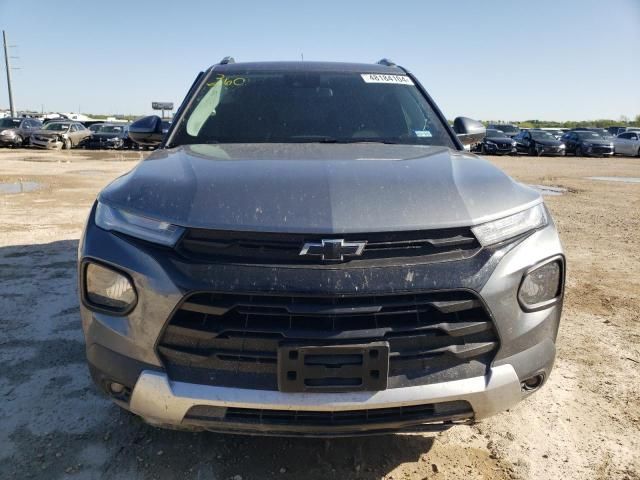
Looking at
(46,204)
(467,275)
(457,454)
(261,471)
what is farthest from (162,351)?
(46,204)

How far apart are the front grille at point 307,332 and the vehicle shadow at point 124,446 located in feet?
2.20

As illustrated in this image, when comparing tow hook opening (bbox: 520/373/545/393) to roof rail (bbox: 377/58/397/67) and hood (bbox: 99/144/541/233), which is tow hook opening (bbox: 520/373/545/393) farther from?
roof rail (bbox: 377/58/397/67)

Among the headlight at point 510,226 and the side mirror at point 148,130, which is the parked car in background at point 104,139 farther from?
the headlight at point 510,226

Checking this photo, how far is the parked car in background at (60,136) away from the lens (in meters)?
25.0

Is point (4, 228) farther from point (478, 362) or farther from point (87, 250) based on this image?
point (478, 362)

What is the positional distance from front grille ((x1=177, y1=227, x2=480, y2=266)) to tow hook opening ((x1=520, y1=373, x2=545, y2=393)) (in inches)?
22.0

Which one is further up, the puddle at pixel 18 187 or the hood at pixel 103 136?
the puddle at pixel 18 187

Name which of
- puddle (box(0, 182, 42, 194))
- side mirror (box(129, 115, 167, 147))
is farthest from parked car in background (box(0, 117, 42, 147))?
side mirror (box(129, 115, 167, 147))

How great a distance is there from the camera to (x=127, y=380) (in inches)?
71.8

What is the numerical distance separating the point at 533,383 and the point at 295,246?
109cm

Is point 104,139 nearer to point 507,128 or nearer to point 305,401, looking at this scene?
point 507,128

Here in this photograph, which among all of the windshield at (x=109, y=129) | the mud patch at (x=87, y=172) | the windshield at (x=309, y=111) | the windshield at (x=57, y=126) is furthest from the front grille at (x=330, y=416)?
the windshield at (x=109, y=129)

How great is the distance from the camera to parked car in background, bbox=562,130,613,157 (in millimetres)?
26453

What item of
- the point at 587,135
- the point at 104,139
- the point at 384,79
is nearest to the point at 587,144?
the point at 587,135
